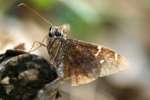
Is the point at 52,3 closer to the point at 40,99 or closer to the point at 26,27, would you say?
the point at 26,27

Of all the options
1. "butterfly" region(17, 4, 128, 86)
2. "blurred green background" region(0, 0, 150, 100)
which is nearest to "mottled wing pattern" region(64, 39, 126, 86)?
"butterfly" region(17, 4, 128, 86)

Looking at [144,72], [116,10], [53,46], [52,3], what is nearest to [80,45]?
[53,46]

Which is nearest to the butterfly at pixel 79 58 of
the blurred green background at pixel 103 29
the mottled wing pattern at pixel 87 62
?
the mottled wing pattern at pixel 87 62

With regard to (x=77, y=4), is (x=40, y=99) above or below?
below

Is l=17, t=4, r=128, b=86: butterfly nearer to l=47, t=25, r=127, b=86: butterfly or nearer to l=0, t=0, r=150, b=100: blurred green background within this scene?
l=47, t=25, r=127, b=86: butterfly

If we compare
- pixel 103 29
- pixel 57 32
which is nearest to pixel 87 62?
pixel 57 32
